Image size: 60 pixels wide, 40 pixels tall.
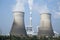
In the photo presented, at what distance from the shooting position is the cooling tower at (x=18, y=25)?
12758mm

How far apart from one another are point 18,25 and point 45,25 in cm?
234

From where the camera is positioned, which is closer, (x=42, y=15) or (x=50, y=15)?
(x=50, y=15)

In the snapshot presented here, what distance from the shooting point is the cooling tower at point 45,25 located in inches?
510

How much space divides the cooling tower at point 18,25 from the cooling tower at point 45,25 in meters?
1.61

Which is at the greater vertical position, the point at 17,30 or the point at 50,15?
the point at 50,15

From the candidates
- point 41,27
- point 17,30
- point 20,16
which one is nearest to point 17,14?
point 20,16

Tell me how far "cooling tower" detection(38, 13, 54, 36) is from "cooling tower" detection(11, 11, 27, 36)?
1.61 m

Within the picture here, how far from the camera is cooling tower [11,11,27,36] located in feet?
41.9

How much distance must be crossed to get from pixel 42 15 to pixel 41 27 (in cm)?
110

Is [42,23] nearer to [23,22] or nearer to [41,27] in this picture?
[41,27]

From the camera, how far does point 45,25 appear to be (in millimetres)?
13523

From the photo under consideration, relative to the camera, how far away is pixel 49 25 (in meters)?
13.4

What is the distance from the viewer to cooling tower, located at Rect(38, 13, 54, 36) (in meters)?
13.0

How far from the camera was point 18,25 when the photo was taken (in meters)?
13.3
